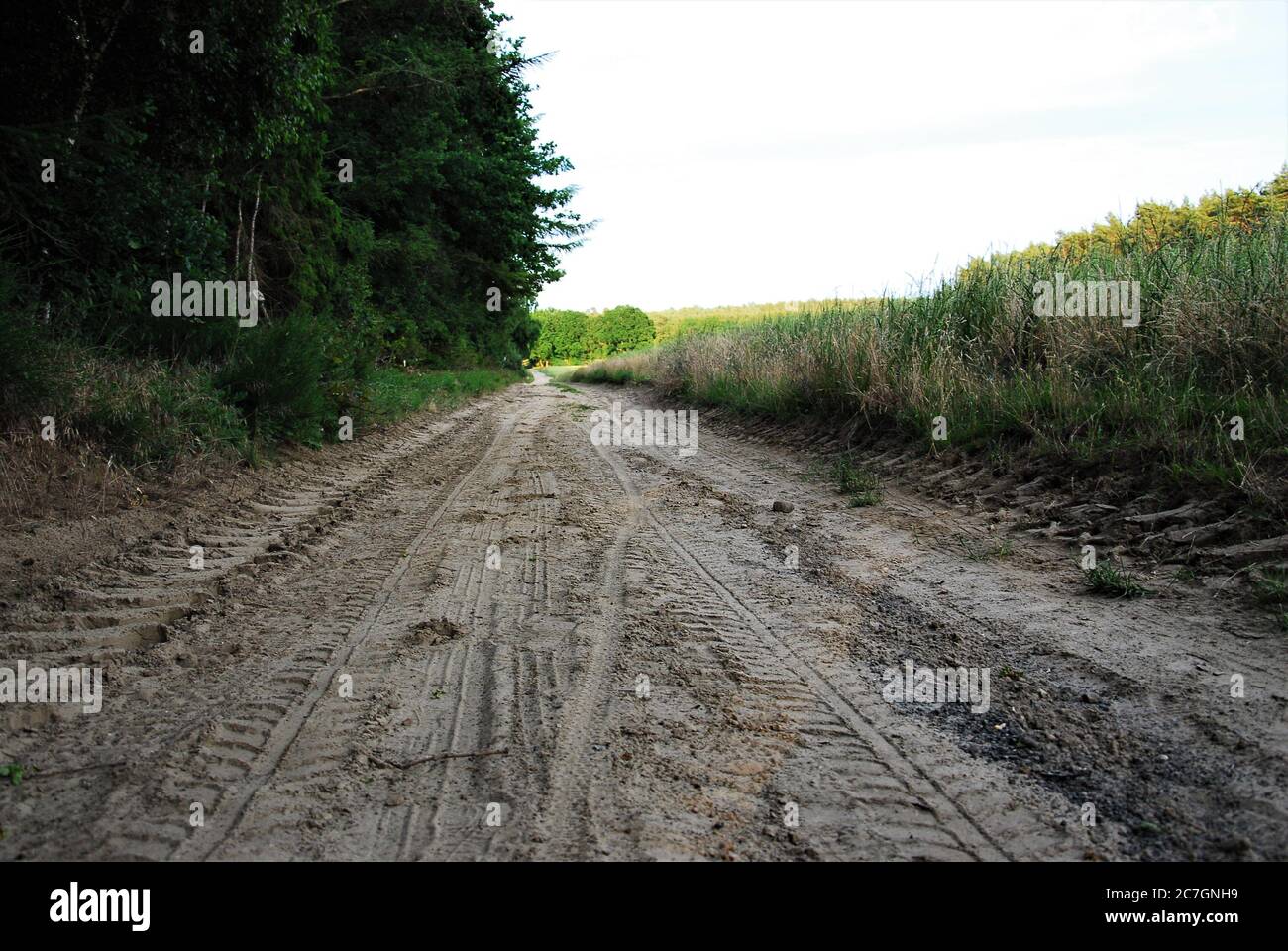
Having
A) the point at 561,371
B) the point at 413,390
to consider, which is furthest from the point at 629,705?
the point at 561,371

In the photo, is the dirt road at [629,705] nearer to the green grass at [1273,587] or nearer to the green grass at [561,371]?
the green grass at [1273,587]

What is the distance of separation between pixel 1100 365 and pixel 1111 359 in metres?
0.14

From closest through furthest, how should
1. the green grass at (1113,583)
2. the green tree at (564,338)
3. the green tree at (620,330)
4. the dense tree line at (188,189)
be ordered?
the green grass at (1113,583) < the dense tree line at (188,189) < the green tree at (620,330) < the green tree at (564,338)

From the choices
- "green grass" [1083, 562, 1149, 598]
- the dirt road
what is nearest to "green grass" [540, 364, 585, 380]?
the dirt road

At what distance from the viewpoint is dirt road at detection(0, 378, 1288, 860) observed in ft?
7.57

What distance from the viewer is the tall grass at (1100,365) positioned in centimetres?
538

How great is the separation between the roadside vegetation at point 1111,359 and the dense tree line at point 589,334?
79.7 m

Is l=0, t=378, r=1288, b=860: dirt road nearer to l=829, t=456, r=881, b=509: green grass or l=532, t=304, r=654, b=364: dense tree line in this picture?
l=829, t=456, r=881, b=509: green grass

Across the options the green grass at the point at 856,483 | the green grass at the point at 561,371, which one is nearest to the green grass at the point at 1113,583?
the green grass at the point at 856,483

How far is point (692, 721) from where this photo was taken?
3014 millimetres

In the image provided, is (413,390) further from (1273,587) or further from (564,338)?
(564,338)

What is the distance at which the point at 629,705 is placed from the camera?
3.14m

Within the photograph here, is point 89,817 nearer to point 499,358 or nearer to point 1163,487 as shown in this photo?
point 1163,487
